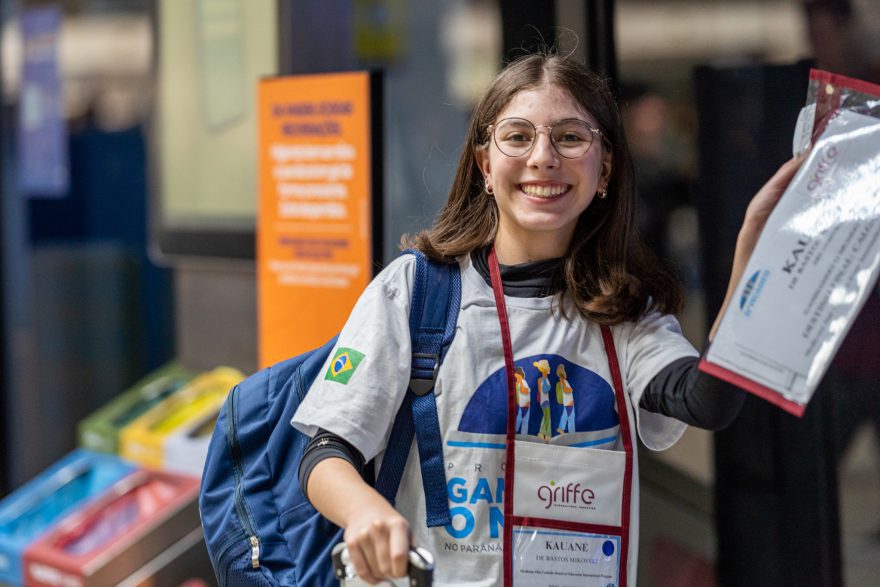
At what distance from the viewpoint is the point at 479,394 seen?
1756mm

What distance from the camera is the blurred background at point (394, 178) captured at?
2527mm

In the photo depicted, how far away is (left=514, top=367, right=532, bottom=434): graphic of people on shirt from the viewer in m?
1.76

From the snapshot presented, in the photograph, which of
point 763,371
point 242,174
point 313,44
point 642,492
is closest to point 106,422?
point 242,174

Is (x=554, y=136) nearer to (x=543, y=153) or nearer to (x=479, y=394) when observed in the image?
(x=543, y=153)

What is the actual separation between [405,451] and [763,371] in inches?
23.0

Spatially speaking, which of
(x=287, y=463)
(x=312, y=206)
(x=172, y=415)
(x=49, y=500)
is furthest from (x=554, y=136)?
(x=49, y=500)

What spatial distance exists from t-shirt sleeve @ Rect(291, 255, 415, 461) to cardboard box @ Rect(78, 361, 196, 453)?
7.43ft

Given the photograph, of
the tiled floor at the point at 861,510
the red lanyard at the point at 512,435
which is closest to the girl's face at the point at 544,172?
the red lanyard at the point at 512,435

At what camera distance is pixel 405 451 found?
1.77m

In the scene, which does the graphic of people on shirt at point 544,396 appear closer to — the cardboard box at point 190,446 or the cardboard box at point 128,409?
the cardboard box at point 190,446

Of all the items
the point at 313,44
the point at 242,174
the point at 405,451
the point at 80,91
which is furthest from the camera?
the point at 80,91

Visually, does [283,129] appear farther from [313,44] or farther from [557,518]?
[557,518]

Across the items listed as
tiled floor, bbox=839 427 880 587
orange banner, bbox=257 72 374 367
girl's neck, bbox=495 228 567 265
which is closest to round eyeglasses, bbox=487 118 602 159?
girl's neck, bbox=495 228 567 265

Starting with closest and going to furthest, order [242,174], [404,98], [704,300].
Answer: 1. [704,300]
2. [242,174]
3. [404,98]
